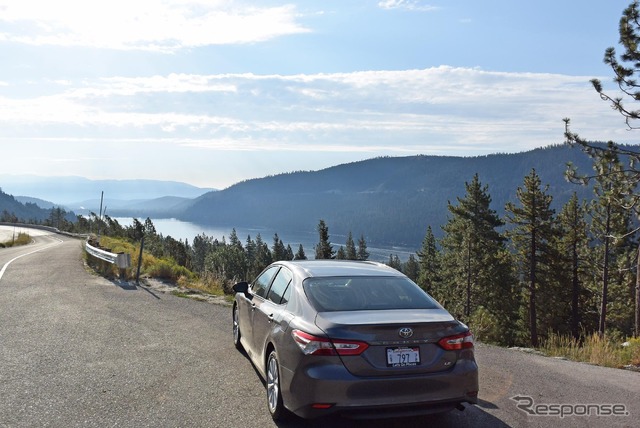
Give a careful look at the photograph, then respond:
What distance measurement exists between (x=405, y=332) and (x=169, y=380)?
3260 mm

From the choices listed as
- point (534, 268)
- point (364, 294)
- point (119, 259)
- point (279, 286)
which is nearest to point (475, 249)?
point (534, 268)

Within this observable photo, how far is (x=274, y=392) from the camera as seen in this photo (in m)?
5.07

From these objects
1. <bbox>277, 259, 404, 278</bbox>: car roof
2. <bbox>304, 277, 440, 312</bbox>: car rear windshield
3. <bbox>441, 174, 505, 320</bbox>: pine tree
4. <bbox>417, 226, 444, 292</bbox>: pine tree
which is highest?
<bbox>277, 259, 404, 278</bbox>: car roof

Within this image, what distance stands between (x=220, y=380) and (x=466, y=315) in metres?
37.6

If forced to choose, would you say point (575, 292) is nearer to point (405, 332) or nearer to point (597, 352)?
point (597, 352)

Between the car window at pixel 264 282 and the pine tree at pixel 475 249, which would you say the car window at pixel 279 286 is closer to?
the car window at pixel 264 282

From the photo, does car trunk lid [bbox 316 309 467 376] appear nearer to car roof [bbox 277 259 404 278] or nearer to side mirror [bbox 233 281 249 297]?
car roof [bbox 277 259 404 278]

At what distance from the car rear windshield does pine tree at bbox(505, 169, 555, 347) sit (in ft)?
101

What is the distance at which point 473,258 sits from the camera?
41.2 meters

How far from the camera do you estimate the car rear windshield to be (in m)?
4.92

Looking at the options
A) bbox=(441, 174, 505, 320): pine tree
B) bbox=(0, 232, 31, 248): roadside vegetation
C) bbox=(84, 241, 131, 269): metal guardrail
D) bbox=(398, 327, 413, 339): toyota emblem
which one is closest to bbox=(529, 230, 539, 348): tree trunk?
bbox=(441, 174, 505, 320): pine tree

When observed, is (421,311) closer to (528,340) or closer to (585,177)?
(585,177)

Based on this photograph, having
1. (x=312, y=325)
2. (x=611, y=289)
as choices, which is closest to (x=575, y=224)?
(x=611, y=289)
